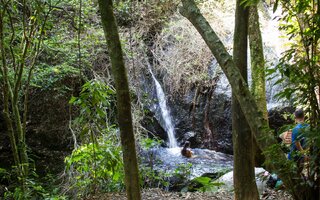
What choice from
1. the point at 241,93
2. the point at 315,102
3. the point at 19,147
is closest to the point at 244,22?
the point at 241,93

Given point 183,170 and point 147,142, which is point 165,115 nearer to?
point 183,170

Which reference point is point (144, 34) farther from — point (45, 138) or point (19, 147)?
point (19, 147)

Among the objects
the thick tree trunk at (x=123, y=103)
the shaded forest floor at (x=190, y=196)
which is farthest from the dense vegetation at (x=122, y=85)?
the shaded forest floor at (x=190, y=196)

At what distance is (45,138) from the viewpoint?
8.16 m

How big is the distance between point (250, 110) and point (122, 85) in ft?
3.22

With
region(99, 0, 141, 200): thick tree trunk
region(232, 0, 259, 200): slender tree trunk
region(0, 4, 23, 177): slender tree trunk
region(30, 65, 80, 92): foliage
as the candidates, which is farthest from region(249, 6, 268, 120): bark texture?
region(0, 4, 23, 177): slender tree trunk

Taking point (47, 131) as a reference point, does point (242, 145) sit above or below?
below

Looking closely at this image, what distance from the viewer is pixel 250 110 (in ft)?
8.73

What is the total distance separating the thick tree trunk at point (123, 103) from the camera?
2762mm

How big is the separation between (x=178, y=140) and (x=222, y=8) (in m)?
4.39

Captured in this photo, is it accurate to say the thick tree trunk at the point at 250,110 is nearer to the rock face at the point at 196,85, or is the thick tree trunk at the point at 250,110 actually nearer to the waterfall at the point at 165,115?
the rock face at the point at 196,85

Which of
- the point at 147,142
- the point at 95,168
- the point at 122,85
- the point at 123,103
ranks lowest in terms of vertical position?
the point at 95,168

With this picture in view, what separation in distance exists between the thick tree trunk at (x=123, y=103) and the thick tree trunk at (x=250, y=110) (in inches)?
31.9

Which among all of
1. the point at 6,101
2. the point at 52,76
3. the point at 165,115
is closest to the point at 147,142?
the point at 6,101
